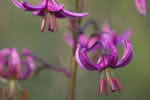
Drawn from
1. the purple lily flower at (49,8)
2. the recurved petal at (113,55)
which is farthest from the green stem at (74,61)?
the recurved petal at (113,55)

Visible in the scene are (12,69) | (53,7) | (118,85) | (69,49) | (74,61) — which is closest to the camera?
(53,7)

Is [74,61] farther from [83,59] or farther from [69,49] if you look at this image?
[69,49]

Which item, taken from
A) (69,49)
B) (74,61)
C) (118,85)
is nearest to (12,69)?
(74,61)

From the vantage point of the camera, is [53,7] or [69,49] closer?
[53,7]

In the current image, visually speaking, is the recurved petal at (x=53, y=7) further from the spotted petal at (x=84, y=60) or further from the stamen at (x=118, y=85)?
the stamen at (x=118, y=85)

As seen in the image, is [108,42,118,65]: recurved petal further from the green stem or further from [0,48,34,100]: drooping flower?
[0,48,34,100]: drooping flower

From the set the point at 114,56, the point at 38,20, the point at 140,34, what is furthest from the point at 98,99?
the point at 114,56

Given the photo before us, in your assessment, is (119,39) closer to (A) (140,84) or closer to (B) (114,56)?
(B) (114,56)

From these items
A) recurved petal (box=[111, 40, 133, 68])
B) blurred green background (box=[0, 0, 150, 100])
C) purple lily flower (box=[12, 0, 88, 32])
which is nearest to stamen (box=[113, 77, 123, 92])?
recurved petal (box=[111, 40, 133, 68])
